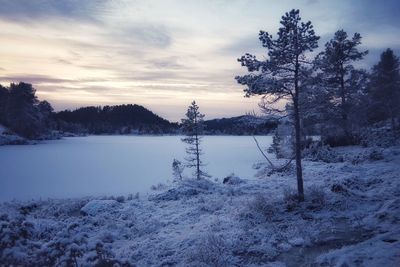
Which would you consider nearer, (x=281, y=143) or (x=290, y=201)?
(x=290, y=201)

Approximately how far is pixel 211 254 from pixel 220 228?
9.68 ft

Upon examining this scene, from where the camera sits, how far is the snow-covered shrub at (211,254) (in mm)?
9203

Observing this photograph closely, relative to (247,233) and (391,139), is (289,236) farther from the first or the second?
(391,139)

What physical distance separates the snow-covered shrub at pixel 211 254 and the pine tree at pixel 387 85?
35648 mm

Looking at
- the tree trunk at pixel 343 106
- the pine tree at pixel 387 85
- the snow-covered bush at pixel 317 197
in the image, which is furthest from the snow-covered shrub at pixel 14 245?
the pine tree at pixel 387 85

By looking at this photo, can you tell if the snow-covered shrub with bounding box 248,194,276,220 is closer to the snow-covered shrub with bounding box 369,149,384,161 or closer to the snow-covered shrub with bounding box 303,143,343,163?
the snow-covered shrub with bounding box 369,149,384,161

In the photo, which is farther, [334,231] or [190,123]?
[190,123]

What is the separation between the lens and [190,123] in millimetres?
32594

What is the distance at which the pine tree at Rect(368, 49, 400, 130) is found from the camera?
127 ft

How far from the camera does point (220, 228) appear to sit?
12.5 metres

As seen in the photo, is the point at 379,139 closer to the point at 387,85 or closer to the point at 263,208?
the point at 387,85

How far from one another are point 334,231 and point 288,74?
7482 mm

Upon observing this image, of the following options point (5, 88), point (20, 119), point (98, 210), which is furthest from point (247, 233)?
point (5, 88)

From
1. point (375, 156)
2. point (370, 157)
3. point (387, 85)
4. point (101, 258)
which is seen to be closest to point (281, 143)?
point (387, 85)
